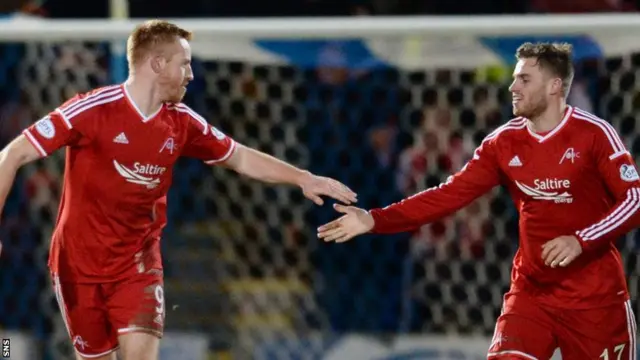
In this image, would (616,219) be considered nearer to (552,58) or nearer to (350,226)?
(552,58)

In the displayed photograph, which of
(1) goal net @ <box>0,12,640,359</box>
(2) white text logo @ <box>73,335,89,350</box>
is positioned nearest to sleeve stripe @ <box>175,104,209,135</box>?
(2) white text logo @ <box>73,335,89,350</box>

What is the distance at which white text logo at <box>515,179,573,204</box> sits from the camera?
561 cm

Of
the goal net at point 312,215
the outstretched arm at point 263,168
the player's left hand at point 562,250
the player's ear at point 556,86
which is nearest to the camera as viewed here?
the player's left hand at point 562,250

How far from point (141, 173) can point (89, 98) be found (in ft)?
1.21

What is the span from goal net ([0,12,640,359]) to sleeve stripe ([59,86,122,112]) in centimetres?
144

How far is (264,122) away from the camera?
774cm

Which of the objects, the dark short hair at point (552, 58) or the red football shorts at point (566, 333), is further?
the dark short hair at point (552, 58)

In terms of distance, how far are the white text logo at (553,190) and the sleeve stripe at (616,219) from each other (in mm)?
215

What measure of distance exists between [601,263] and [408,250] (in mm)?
2351

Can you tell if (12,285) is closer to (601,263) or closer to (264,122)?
(264,122)

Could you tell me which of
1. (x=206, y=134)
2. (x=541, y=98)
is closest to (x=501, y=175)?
(x=541, y=98)

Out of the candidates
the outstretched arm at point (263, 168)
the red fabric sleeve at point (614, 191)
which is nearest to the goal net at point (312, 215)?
the outstretched arm at point (263, 168)

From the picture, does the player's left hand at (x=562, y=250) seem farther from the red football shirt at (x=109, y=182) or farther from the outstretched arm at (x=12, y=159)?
the outstretched arm at (x=12, y=159)

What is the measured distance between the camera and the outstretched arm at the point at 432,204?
5812 millimetres
